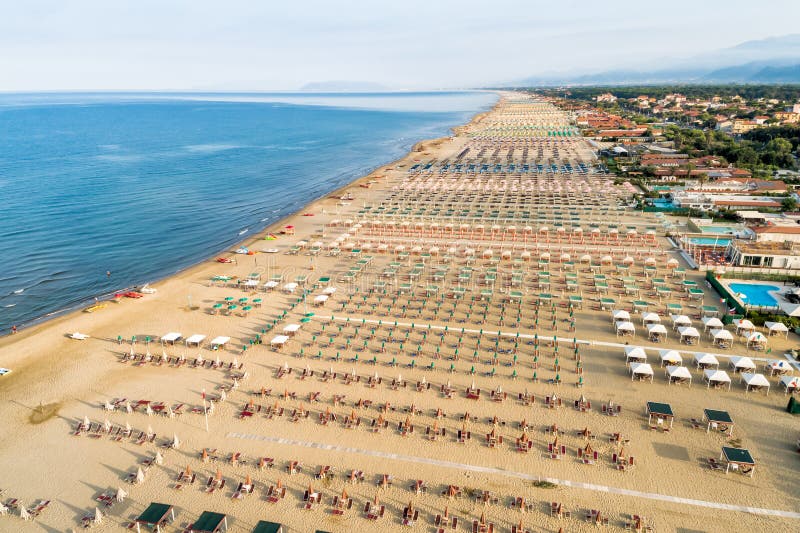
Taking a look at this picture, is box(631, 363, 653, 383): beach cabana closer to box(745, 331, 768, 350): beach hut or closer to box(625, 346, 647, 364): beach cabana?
box(625, 346, 647, 364): beach cabana

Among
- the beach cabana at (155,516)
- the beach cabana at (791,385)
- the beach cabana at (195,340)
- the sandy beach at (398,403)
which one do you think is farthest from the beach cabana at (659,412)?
the beach cabana at (195,340)

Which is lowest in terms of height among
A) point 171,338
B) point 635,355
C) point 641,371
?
point 641,371

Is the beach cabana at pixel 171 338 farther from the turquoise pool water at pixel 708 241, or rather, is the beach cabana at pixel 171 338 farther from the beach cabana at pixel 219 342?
the turquoise pool water at pixel 708 241

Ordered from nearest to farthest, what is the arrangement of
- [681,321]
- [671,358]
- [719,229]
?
1. [671,358]
2. [681,321]
3. [719,229]

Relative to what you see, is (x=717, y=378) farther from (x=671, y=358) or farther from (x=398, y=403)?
(x=398, y=403)

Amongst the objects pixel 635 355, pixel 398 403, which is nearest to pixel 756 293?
pixel 635 355

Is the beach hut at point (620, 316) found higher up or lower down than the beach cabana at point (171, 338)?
lower down
